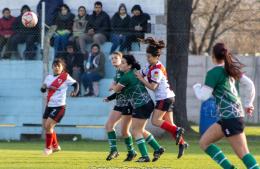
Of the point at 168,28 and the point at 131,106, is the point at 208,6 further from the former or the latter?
the point at 131,106

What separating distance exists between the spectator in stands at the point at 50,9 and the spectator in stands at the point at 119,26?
170 centimetres

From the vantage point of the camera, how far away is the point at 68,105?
26062mm

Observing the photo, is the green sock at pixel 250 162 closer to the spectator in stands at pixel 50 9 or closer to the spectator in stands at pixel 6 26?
the spectator in stands at pixel 50 9

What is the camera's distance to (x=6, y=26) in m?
26.3

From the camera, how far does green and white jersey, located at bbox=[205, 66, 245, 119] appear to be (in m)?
11.8

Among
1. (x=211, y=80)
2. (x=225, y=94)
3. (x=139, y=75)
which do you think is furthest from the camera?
(x=139, y=75)

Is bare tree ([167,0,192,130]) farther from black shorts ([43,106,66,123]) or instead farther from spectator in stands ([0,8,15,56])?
black shorts ([43,106,66,123])

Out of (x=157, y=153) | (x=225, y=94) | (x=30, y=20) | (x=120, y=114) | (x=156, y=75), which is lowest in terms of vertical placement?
(x=157, y=153)

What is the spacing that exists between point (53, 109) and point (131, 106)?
2.72m

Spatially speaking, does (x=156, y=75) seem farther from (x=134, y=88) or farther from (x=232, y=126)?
(x=232, y=126)

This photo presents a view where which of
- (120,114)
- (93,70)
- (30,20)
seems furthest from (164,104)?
(93,70)

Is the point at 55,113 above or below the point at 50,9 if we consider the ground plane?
below

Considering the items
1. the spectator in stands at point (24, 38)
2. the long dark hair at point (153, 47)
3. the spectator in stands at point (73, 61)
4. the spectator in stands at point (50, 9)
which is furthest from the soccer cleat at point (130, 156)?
the spectator in stands at point (50, 9)

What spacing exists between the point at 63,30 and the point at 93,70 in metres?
1.43
